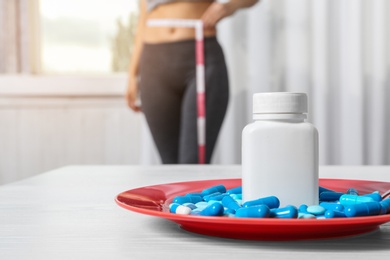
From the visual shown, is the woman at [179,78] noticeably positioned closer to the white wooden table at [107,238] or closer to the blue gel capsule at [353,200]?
the white wooden table at [107,238]

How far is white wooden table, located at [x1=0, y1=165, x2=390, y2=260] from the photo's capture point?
400 mm

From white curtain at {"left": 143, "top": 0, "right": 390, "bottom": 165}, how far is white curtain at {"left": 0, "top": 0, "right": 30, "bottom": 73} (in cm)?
71

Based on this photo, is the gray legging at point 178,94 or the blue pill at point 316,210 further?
the gray legging at point 178,94

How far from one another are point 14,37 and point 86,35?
0.30m

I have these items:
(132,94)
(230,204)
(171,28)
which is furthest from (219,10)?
(230,204)

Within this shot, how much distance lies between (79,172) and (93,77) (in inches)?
51.8

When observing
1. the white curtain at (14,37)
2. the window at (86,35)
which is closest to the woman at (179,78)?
the window at (86,35)

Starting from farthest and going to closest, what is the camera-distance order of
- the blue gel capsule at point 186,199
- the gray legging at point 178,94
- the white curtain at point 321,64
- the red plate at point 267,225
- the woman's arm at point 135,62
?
the white curtain at point 321,64 < the woman's arm at point 135,62 < the gray legging at point 178,94 < the blue gel capsule at point 186,199 < the red plate at point 267,225

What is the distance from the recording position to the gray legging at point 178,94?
1838mm

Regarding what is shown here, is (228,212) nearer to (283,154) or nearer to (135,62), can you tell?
(283,154)

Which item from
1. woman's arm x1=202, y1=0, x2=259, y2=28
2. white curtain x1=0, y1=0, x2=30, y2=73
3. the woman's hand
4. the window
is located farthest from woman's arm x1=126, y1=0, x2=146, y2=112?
white curtain x1=0, y1=0, x2=30, y2=73

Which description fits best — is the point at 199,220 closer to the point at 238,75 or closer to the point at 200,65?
the point at 200,65

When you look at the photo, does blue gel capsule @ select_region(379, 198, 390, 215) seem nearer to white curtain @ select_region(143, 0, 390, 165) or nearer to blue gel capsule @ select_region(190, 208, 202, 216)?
blue gel capsule @ select_region(190, 208, 202, 216)

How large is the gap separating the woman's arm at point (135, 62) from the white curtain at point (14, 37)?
59cm
